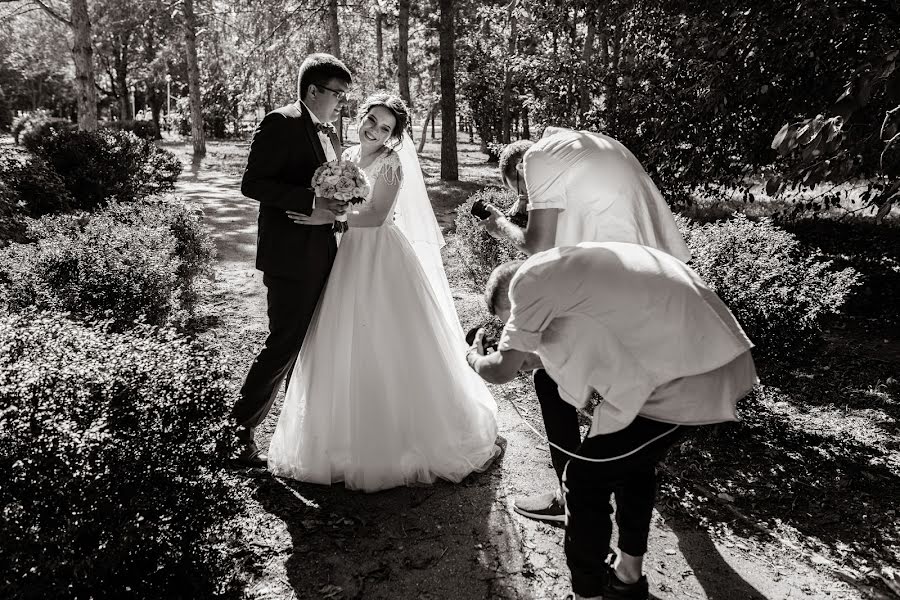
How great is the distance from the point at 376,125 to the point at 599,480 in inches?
97.9

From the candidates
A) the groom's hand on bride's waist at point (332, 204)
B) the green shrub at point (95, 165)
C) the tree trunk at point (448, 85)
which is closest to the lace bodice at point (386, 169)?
the groom's hand on bride's waist at point (332, 204)

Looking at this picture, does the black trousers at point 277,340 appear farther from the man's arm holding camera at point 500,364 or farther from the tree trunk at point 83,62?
the tree trunk at point 83,62

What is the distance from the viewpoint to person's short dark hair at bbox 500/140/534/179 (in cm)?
318

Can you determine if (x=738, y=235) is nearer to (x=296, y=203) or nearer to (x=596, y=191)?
(x=596, y=191)

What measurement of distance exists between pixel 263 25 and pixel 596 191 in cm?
1789

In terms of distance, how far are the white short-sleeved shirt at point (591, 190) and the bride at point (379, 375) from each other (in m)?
1.08

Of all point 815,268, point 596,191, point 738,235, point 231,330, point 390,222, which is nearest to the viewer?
point 596,191

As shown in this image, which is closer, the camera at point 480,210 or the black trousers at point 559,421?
the black trousers at point 559,421

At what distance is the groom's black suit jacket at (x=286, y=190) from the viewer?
11.1ft

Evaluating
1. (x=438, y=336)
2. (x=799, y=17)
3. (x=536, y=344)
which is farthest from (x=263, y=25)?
(x=536, y=344)

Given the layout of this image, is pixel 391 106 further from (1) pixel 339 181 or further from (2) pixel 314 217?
(2) pixel 314 217

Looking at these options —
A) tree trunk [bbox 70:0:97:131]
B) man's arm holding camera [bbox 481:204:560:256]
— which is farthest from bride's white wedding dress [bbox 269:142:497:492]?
tree trunk [bbox 70:0:97:131]

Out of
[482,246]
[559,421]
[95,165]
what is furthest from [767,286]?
[95,165]

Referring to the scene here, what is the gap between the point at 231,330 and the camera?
6.25 m
